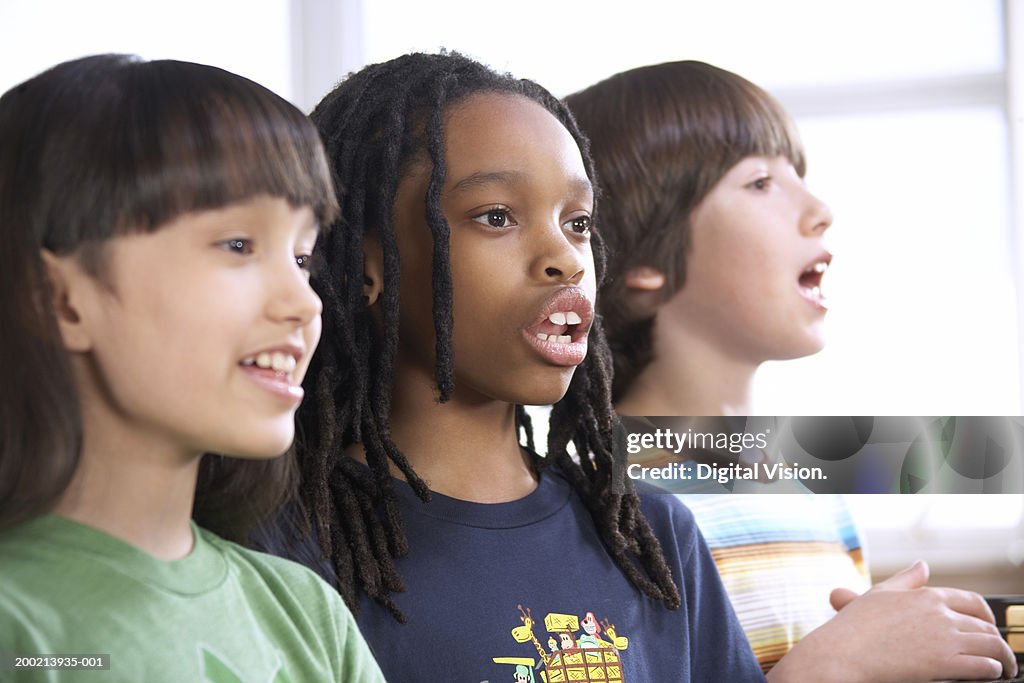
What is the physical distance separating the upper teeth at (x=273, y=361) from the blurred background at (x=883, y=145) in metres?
1.33

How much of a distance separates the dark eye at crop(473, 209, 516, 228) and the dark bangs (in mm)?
255

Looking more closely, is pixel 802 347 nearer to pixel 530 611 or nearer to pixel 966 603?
pixel 966 603

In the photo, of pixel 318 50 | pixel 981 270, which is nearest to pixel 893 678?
pixel 981 270

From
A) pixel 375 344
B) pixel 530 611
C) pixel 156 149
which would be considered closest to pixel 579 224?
pixel 375 344

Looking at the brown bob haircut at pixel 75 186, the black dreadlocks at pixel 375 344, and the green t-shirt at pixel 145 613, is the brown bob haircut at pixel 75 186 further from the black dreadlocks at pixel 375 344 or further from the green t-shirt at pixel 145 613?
the black dreadlocks at pixel 375 344

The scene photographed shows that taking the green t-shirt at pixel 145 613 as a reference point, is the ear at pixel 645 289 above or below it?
above

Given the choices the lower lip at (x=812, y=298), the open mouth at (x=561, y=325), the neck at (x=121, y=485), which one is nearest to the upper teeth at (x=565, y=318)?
the open mouth at (x=561, y=325)

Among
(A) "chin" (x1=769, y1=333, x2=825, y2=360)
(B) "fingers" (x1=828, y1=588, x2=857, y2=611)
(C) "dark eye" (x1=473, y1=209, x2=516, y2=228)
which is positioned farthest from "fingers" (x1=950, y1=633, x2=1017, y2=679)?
(C) "dark eye" (x1=473, y1=209, x2=516, y2=228)

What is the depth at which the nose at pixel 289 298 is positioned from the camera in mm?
747

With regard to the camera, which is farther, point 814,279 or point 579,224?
point 814,279

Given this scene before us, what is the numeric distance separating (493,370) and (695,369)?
22.5 inches

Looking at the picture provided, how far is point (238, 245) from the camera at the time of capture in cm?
75

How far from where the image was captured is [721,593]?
47.2 inches

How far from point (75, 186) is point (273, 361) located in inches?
6.1
